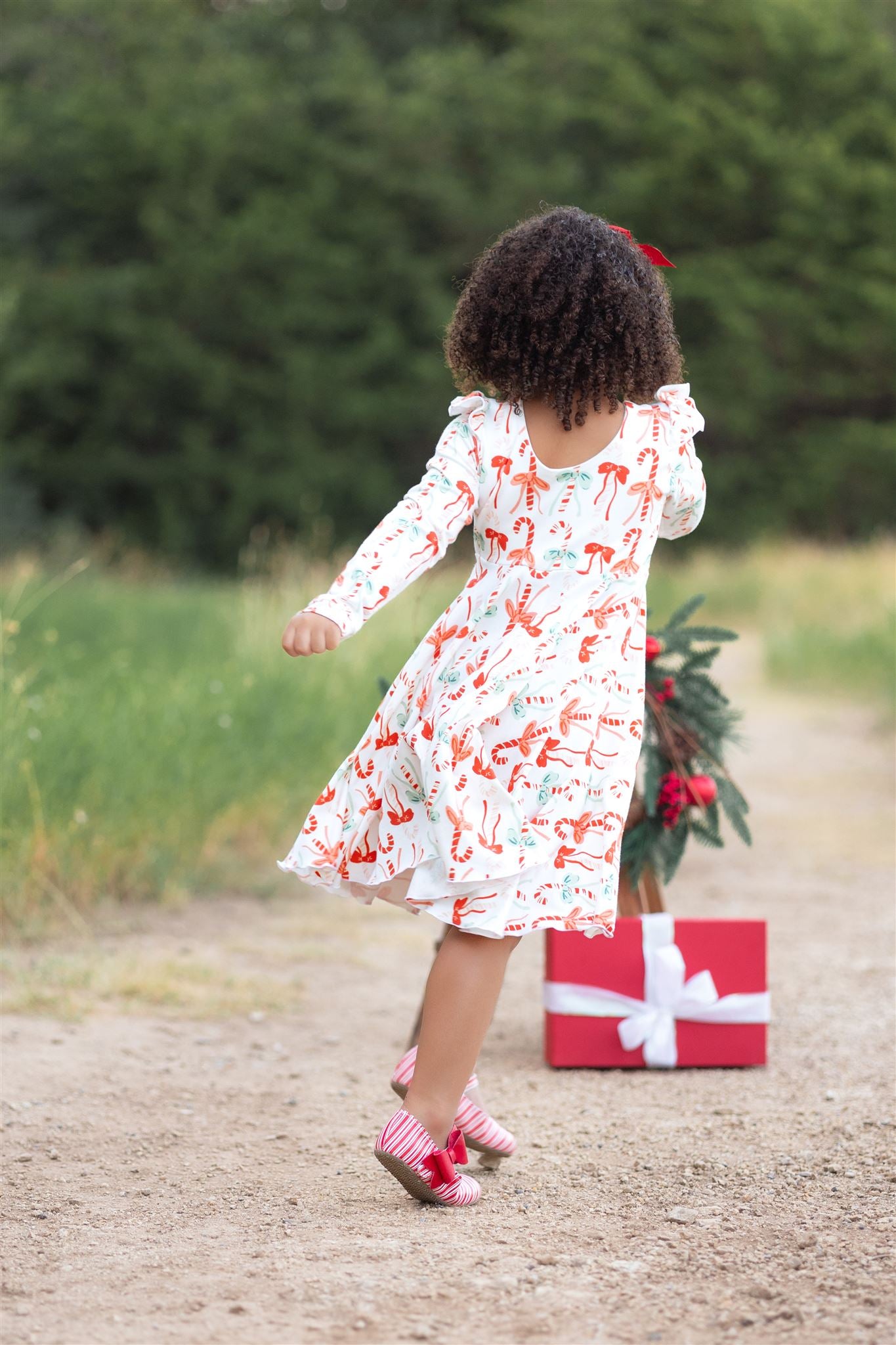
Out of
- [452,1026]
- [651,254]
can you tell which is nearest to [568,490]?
[651,254]

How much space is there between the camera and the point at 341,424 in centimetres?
2172

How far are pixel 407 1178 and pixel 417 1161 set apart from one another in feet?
0.10

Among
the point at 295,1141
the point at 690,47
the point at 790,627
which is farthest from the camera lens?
the point at 690,47

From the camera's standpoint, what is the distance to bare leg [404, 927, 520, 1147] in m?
2.28

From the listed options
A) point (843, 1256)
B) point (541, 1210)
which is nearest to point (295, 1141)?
point (541, 1210)

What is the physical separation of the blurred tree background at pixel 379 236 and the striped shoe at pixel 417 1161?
18.8 metres

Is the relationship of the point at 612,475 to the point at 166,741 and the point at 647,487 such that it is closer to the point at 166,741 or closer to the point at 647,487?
the point at 647,487

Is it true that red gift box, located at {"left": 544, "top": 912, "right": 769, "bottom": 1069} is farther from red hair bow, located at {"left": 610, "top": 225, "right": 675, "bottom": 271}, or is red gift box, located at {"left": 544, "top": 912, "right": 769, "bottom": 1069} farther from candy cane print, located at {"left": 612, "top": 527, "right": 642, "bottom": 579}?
red hair bow, located at {"left": 610, "top": 225, "right": 675, "bottom": 271}

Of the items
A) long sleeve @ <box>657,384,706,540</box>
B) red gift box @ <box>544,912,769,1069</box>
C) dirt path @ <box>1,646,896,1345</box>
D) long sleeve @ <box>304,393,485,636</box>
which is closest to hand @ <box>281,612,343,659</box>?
long sleeve @ <box>304,393,485,636</box>

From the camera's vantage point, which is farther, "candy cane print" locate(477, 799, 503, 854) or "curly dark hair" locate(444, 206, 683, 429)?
"curly dark hair" locate(444, 206, 683, 429)

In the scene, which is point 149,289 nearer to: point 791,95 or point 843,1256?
point 791,95

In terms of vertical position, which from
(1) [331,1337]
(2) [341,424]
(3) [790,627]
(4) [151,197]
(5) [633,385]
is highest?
(4) [151,197]

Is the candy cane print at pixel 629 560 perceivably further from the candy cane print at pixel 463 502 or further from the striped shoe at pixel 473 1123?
the striped shoe at pixel 473 1123

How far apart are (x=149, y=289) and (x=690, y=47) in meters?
8.72
